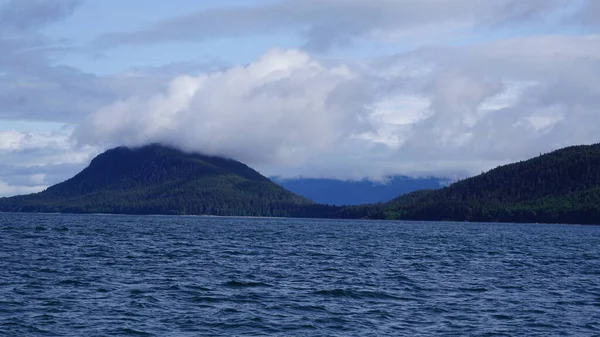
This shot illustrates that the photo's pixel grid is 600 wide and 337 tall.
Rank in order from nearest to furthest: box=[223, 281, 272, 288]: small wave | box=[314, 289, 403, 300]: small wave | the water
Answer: the water, box=[314, 289, 403, 300]: small wave, box=[223, 281, 272, 288]: small wave

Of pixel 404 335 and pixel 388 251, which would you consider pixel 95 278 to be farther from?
pixel 388 251

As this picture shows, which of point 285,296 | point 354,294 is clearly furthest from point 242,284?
point 354,294

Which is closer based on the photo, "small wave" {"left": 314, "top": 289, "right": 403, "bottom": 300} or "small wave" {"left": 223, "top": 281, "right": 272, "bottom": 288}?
"small wave" {"left": 314, "top": 289, "right": 403, "bottom": 300}

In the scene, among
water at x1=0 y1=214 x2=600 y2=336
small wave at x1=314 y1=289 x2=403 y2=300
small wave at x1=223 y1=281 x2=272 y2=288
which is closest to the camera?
water at x1=0 y1=214 x2=600 y2=336

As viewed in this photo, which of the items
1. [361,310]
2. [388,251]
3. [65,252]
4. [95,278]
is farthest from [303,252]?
[361,310]

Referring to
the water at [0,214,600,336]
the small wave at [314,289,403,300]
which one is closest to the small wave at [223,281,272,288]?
the water at [0,214,600,336]

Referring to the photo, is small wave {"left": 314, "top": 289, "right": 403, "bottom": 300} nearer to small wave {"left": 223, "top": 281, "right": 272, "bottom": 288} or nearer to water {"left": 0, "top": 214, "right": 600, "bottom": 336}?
water {"left": 0, "top": 214, "right": 600, "bottom": 336}

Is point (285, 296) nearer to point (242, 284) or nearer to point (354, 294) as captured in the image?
point (354, 294)

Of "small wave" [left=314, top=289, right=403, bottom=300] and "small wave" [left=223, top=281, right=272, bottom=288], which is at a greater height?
"small wave" [left=223, top=281, right=272, bottom=288]

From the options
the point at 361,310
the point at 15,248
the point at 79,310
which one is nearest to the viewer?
the point at 79,310

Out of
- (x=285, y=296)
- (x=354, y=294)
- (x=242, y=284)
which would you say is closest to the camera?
(x=285, y=296)

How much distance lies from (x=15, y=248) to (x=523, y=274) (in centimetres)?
6462

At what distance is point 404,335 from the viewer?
47.0 metres

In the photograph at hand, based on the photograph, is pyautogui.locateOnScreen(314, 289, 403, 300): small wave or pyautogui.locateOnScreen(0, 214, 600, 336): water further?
pyautogui.locateOnScreen(314, 289, 403, 300): small wave
